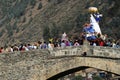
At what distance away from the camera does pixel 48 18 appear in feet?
286

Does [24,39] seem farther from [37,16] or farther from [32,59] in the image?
[32,59]

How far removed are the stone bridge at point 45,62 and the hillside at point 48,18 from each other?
2753 cm

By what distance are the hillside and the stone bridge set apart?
27535 millimetres

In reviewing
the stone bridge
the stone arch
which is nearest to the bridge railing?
the stone bridge

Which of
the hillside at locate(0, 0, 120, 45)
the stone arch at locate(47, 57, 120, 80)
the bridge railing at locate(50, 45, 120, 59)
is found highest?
the hillside at locate(0, 0, 120, 45)

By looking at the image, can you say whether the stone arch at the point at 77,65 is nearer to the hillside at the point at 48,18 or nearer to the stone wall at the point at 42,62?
the stone wall at the point at 42,62

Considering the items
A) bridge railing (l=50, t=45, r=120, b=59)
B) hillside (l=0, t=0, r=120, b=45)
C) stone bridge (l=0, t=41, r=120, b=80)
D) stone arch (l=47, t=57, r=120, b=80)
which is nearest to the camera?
bridge railing (l=50, t=45, r=120, b=59)

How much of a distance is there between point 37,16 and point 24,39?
21.2 feet

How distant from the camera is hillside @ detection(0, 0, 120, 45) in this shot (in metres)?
70.8

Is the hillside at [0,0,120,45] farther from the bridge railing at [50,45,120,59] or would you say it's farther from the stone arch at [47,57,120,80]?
the bridge railing at [50,45,120,59]

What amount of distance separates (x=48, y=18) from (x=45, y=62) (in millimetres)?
51068

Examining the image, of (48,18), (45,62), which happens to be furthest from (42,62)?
(48,18)

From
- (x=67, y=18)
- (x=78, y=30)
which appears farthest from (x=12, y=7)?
(x=78, y=30)

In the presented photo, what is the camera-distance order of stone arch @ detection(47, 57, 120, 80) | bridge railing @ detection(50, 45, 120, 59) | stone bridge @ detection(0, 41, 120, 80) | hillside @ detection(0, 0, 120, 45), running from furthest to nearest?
1. hillside @ detection(0, 0, 120, 45)
2. stone bridge @ detection(0, 41, 120, 80)
3. stone arch @ detection(47, 57, 120, 80)
4. bridge railing @ detection(50, 45, 120, 59)
